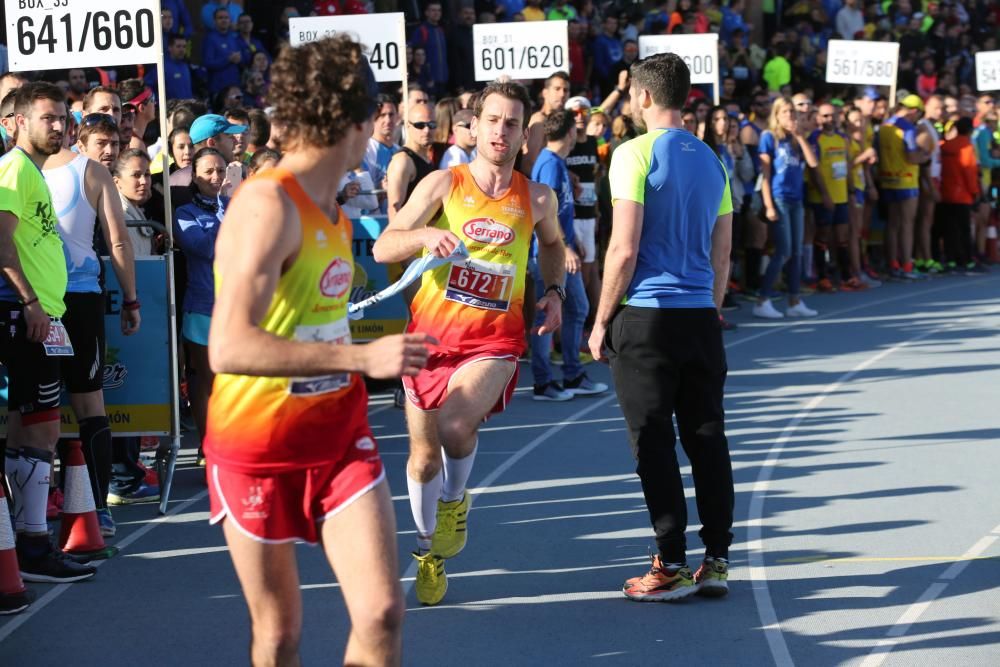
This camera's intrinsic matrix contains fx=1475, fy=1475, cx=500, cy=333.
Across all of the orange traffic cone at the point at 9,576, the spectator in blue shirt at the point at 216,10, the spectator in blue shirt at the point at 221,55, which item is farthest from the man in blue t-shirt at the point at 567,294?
the spectator in blue shirt at the point at 216,10

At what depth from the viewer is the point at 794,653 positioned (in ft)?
18.0

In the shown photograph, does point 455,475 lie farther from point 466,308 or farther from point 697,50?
point 697,50

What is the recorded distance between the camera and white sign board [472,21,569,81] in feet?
48.3

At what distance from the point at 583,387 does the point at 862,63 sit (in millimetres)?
10236

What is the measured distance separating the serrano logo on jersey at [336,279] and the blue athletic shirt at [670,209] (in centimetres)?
226

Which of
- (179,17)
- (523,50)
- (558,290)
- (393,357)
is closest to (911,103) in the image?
(523,50)

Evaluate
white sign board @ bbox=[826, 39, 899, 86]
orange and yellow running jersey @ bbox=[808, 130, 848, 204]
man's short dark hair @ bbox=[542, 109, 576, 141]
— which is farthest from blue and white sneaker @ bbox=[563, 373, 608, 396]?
white sign board @ bbox=[826, 39, 899, 86]

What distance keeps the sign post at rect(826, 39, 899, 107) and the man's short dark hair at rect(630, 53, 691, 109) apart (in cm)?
1432

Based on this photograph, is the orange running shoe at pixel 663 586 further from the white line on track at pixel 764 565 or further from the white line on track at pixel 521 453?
the white line on track at pixel 521 453

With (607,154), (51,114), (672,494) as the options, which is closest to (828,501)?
(672,494)

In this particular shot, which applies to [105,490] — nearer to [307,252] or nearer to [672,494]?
[672,494]

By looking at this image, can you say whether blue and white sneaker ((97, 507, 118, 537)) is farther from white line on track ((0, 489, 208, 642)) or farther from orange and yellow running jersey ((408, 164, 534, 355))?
orange and yellow running jersey ((408, 164, 534, 355))

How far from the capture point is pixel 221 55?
1583 cm

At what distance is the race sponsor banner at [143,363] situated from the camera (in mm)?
7922
